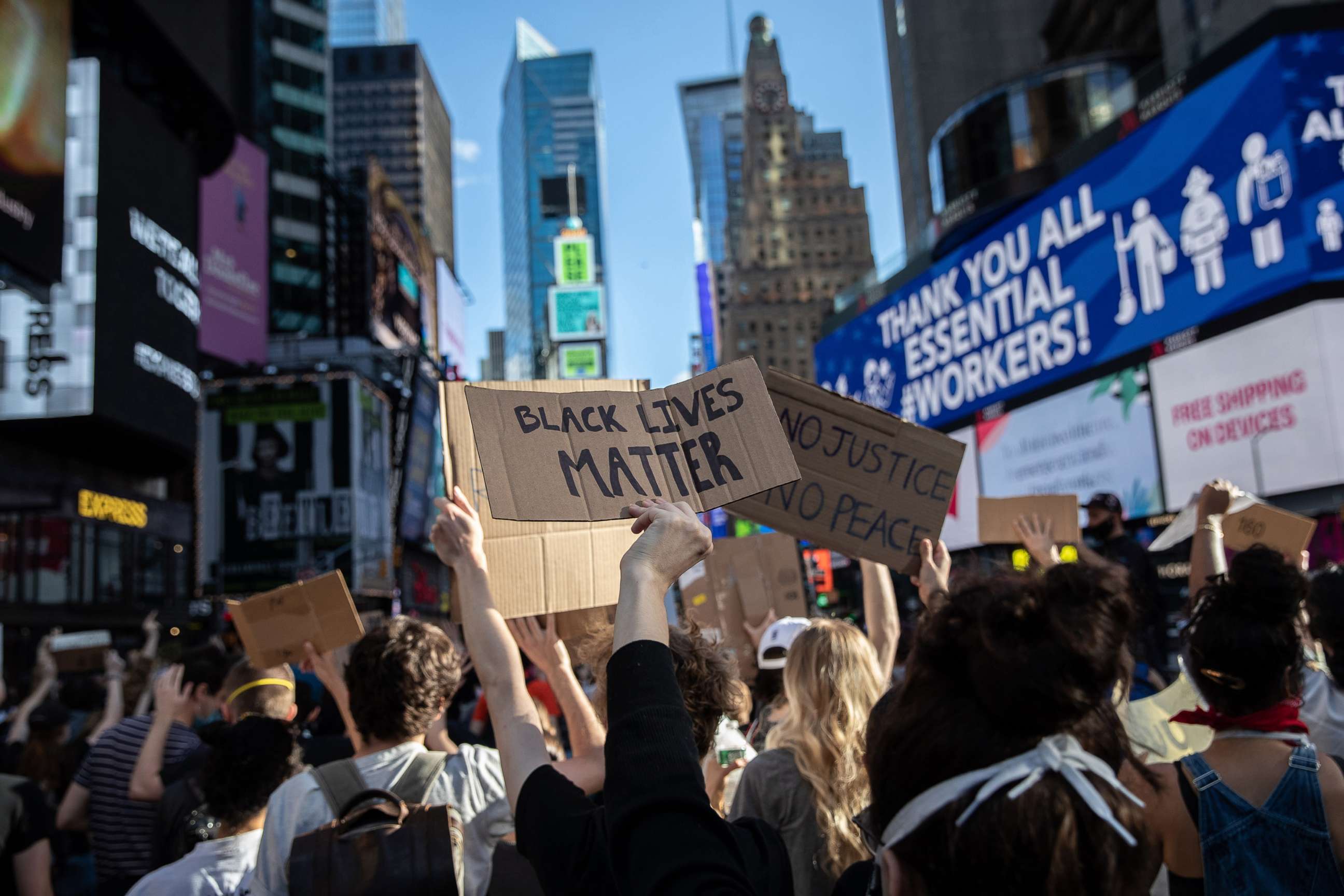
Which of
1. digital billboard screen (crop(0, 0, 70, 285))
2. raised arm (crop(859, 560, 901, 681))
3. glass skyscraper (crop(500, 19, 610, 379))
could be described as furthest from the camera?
glass skyscraper (crop(500, 19, 610, 379))

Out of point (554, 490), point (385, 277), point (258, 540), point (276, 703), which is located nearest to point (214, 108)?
point (258, 540)

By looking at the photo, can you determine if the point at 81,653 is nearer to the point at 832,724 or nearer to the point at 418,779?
the point at 418,779

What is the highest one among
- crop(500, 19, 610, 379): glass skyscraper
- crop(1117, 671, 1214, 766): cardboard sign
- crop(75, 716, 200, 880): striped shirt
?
crop(500, 19, 610, 379): glass skyscraper

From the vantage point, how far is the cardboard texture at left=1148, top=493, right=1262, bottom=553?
4.32m

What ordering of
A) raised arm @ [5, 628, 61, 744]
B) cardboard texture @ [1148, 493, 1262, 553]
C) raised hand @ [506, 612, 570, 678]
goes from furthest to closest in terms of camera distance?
raised arm @ [5, 628, 61, 744], cardboard texture @ [1148, 493, 1262, 553], raised hand @ [506, 612, 570, 678]

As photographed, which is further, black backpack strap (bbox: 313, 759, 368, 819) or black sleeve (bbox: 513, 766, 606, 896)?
black backpack strap (bbox: 313, 759, 368, 819)

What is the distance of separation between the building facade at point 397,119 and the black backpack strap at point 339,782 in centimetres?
11592

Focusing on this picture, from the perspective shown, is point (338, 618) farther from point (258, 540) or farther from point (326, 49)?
point (326, 49)

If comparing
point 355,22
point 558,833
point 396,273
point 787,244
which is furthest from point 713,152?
point 558,833

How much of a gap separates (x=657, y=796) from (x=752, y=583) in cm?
454

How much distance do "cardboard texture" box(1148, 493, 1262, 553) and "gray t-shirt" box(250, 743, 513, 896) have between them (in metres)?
2.81

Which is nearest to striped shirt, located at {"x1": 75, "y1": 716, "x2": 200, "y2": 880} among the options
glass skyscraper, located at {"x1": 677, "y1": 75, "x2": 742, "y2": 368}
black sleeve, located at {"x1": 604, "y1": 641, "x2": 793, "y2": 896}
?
black sleeve, located at {"x1": 604, "y1": 641, "x2": 793, "y2": 896}

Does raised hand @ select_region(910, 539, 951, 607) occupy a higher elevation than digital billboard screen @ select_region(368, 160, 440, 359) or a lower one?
lower

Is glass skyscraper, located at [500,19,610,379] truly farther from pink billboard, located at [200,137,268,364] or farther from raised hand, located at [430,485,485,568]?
raised hand, located at [430,485,485,568]
